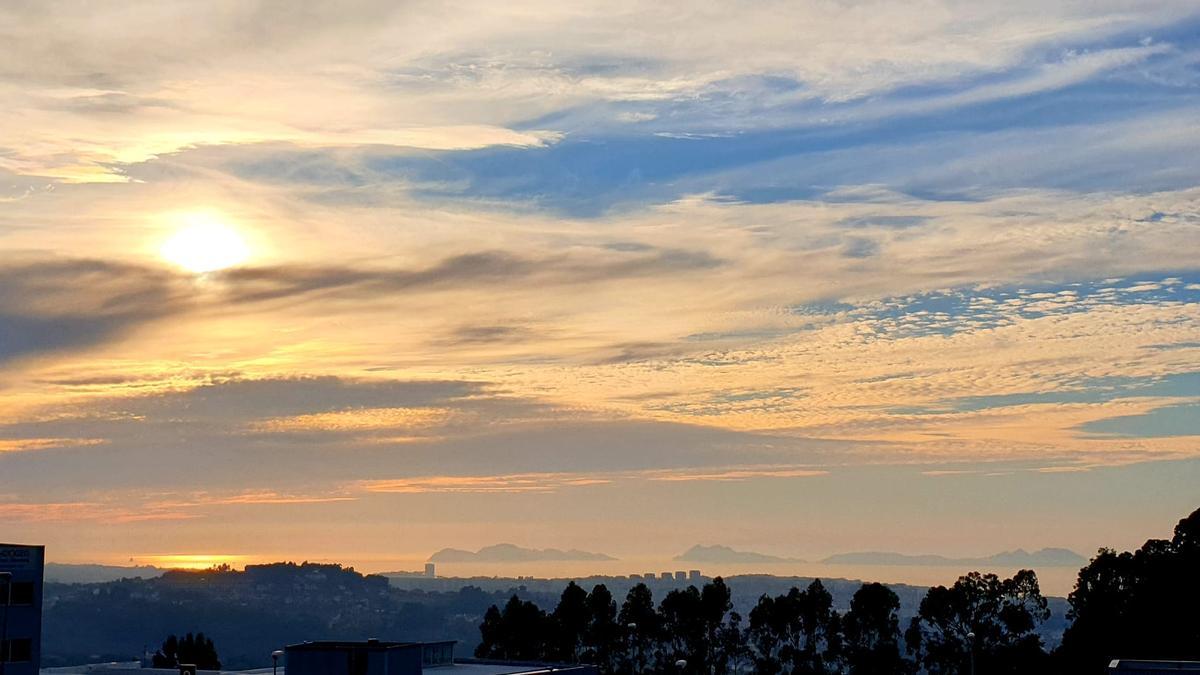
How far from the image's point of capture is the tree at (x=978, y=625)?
171375 millimetres

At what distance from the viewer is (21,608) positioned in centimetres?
9819

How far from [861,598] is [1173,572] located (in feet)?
133

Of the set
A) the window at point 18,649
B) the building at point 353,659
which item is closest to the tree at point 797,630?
the building at point 353,659

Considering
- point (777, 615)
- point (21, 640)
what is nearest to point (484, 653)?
point (777, 615)

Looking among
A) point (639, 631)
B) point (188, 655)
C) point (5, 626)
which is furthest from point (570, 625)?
point (5, 626)

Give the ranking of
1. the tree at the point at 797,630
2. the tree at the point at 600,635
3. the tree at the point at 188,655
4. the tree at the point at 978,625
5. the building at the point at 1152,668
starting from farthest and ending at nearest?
the tree at the point at 600,635 < the tree at the point at 797,630 < the tree at the point at 188,655 < the tree at the point at 978,625 < the building at the point at 1152,668

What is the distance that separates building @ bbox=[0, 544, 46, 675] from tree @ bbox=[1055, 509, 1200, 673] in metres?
101

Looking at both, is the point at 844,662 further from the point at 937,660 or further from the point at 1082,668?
the point at 1082,668

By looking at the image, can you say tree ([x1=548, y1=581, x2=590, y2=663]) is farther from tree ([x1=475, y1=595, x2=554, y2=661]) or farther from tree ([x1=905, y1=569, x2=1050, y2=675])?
tree ([x1=905, y1=569, x2=1050, y2=675])

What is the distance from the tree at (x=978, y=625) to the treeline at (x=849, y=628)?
0.15m

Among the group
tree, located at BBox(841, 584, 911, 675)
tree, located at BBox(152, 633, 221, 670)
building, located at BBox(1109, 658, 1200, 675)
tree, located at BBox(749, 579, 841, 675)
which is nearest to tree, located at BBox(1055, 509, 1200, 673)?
tree, located at BBox(841, 584, 911, 675)

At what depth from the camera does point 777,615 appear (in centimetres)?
18588

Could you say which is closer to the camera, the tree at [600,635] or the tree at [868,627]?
the tree at [868,627]

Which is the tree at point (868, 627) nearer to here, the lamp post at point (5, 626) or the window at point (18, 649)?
the window at point (18, 649)
